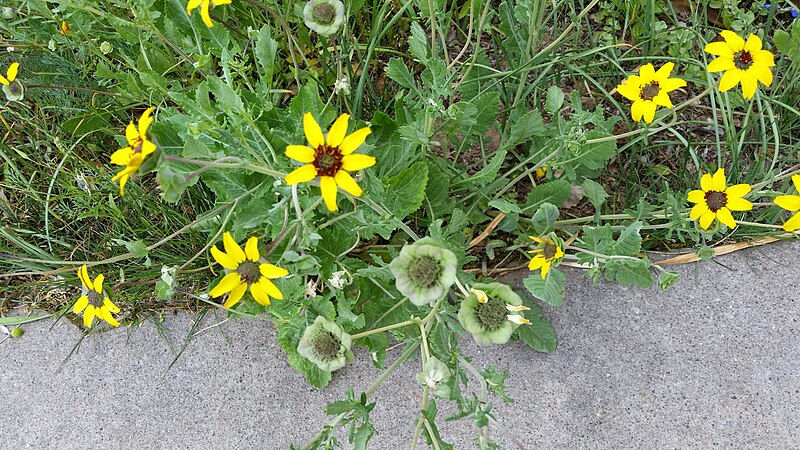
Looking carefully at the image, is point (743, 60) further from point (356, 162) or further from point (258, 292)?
point (258, 292)

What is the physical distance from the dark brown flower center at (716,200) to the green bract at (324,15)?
1.00 meters

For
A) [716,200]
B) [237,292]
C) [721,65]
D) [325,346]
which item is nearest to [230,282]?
[237,292]

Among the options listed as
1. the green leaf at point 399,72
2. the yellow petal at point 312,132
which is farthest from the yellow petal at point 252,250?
the green leaf at point 399,72

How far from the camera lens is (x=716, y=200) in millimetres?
1646

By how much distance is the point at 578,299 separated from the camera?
6.86 feet

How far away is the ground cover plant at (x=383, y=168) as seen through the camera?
1.48 m

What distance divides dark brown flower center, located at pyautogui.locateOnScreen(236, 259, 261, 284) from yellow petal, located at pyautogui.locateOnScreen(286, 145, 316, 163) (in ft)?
1.12

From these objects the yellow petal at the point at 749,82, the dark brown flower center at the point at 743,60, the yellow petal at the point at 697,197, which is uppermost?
the dark brown flower center at the point at 743,60

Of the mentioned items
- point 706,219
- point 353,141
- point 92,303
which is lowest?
point 92,303

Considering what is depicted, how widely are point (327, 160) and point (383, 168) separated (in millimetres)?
596

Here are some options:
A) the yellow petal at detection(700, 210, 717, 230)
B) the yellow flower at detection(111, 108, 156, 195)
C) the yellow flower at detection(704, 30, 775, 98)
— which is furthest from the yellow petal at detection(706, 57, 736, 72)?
the yellow flower at detection(111, 108, 156, 195)

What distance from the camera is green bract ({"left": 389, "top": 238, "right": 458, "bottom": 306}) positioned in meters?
1.27

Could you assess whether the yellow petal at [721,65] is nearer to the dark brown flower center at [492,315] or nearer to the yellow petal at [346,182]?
the dark brown flower center at [492,315]

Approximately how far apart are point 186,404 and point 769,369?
70.5 inches
